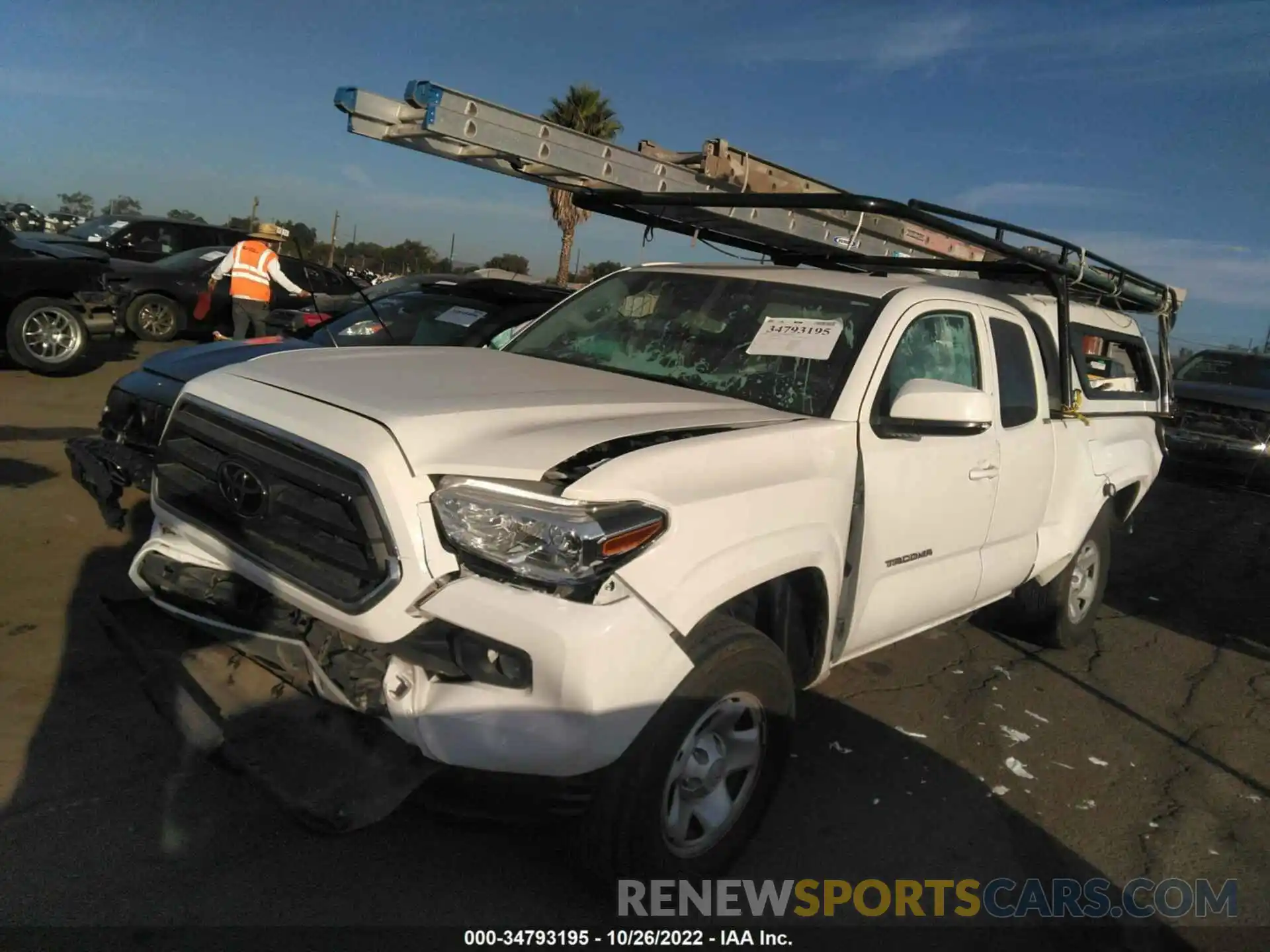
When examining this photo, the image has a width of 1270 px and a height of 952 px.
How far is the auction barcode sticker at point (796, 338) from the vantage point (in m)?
3.66

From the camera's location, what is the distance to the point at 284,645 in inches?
111

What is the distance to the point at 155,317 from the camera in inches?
488

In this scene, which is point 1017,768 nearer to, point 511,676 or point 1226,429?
point 511,676

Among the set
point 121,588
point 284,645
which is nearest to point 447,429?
point 284,645

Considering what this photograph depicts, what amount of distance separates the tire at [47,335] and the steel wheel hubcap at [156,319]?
2.59 meters

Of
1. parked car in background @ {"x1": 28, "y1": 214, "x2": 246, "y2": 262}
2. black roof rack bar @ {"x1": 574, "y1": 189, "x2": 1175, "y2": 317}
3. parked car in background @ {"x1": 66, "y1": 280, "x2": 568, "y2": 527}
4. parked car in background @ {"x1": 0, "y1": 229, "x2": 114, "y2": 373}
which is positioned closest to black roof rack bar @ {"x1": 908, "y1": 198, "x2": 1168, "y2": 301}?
black roof rack bar @ {"x1": 574, "y1": 189, "x2": 1175, "y2": 317}

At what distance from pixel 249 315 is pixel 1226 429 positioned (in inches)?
429

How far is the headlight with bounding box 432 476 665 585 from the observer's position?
8.01 ft

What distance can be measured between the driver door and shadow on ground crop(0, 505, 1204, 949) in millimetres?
664

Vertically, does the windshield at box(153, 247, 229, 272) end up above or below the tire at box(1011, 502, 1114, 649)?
above

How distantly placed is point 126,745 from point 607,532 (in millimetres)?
2089

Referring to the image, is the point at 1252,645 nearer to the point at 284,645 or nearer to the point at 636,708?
the point at 636,708

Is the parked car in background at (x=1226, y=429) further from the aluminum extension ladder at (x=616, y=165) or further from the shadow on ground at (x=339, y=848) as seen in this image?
the shadow on ground at (x=339, y=848)

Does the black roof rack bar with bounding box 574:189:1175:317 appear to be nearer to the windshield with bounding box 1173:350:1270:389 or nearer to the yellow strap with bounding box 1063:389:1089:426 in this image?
the yellow strap with bounding box 1063:389:1089:426
